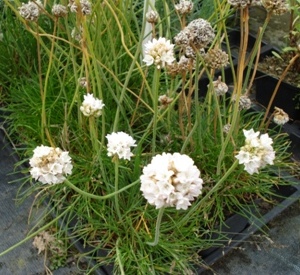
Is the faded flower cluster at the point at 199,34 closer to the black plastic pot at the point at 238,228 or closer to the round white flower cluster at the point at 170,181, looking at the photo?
the round white flower cluster at the point at 170,181

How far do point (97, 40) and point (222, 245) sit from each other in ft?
1.83

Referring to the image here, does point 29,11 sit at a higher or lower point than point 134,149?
higher

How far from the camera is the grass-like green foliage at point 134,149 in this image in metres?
1.01

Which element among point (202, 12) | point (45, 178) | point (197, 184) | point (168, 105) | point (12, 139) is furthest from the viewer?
point (202, 12)

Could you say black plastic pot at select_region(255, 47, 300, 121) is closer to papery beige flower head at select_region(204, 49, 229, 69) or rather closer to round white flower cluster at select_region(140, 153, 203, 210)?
papery beige flower head at select_region(204, 49, 229, 69)

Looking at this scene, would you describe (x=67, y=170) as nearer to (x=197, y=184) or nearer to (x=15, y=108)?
(x=197, y=184)

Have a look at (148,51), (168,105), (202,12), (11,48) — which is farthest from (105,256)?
(202,12)

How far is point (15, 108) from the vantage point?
1.41 metres

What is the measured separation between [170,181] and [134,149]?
54 centimetres

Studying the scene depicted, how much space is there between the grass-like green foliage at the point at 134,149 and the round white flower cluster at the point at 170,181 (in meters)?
0.30

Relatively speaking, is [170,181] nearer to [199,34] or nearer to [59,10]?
[199,34]

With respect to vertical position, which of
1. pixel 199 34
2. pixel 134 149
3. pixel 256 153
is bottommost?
pixel 134 149

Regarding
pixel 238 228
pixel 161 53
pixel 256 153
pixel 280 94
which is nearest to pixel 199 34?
pixel 161 53

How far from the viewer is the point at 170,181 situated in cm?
59
